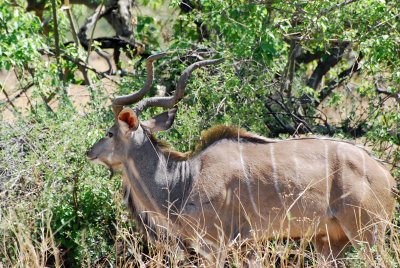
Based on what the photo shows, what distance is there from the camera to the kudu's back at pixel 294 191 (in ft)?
13.7

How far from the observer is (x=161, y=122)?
459 cm

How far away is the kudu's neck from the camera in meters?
4.47

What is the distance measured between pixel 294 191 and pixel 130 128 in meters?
1.01

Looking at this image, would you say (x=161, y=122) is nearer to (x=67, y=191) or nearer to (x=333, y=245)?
(x=67, y=191)

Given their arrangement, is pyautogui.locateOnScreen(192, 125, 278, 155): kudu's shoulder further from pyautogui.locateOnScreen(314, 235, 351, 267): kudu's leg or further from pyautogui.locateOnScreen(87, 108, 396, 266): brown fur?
pyautogui.locateOnScreen(314, 235, 351, 267): kudu's leg

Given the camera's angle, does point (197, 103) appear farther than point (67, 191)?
Yes

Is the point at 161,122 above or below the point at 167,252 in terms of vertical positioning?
above

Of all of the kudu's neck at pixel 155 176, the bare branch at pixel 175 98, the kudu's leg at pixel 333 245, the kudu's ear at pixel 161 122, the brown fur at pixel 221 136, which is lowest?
the kudu's leg at pixel 333 245

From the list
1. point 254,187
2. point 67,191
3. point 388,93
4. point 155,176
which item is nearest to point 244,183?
point 254,187

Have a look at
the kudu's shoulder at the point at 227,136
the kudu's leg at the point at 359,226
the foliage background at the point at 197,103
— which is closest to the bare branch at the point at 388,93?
the foliage background at the point at 197,103

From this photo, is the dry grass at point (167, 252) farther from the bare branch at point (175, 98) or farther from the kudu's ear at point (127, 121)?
the bare branch at point (175, 98)

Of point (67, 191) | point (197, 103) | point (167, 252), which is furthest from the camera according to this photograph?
point (197, 103)

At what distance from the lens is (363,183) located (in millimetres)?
4164

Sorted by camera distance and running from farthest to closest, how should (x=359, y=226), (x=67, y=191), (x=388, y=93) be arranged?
(x=388, y=93) < (x=67, y=191) < (x=359, y=226)
